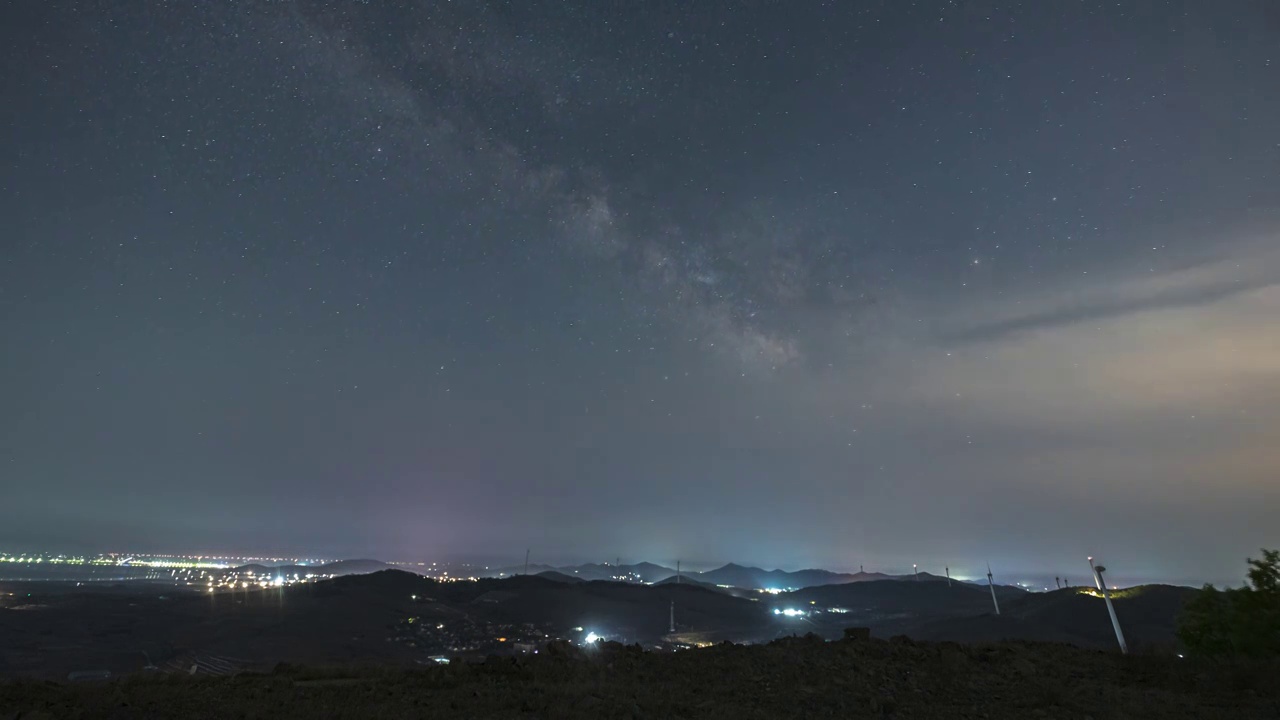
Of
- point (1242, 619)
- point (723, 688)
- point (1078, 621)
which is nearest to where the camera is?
point (723, 688)

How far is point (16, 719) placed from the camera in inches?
463

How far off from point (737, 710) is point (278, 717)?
Result: 11102 millimetres

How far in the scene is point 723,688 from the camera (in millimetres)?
18734

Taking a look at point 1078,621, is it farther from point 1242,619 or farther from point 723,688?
point 723,688

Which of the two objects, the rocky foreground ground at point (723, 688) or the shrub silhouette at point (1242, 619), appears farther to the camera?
the shrub silhouette at point (1242, 619)

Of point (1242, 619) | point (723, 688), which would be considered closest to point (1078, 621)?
point (1242, 619)

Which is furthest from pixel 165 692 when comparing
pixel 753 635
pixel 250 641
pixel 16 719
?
pixel 753 635

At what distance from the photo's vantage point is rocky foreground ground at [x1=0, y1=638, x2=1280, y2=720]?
48.8 feet

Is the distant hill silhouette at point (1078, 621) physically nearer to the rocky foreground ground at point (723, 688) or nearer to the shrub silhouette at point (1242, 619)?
the shrub silhouette at point (1242, 619)

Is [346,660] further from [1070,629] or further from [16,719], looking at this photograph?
[1070,629]

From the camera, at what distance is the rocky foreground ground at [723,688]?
14.9m

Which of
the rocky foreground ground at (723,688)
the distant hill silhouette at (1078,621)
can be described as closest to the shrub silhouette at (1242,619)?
the rocky foreground ground at (723,688)

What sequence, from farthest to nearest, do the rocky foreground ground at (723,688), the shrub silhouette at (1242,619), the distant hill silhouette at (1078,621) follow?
1. the distant hill silhouette at (1078,621)
2. the shrub silhouette at (1242,619)
3. the rocky foreground ground at (723,688)

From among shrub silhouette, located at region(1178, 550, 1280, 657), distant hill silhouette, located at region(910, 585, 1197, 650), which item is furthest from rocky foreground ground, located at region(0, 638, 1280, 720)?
distant hill silhouette, located at region(910, 585, 1197, 650)
